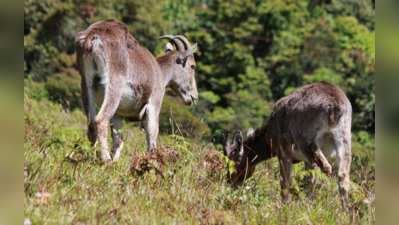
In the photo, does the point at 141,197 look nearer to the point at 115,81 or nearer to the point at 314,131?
the point at 115,81

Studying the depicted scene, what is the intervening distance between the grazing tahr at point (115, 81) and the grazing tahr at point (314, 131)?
5.24ft

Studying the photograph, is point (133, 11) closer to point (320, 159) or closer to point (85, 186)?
point (320, 159)

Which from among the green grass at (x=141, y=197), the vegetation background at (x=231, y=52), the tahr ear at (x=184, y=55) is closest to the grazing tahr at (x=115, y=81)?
the green grass at (x=141, y=197)

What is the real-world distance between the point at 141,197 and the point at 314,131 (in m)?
2.85

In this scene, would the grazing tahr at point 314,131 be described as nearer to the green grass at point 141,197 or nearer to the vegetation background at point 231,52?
the green grass at point 141,197

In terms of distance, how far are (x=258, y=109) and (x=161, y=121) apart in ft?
14.5

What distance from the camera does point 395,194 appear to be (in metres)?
3.18

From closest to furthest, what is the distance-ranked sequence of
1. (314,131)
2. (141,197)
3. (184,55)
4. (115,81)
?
(141,197) < (115,81) < (314,131) < (184,55)

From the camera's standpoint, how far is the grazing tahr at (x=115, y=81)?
703 centimetres

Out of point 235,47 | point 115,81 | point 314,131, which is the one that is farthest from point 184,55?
point 235,47

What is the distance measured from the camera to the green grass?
4.91 meters

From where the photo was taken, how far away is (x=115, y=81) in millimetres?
7254

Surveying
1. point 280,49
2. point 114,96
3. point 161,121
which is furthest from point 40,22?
point 114,96

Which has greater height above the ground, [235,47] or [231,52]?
[235,47]
